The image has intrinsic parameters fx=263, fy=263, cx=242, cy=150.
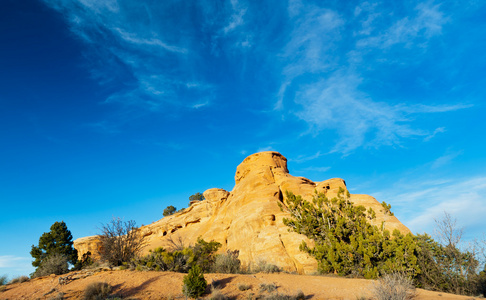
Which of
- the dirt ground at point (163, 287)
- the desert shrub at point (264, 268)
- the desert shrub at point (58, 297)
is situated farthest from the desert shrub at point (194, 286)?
the desert shrub at point (264, 268)

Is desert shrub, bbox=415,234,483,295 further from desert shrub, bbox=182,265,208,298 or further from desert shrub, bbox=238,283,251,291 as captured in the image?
desert shrub, bbox=182,265,208,298

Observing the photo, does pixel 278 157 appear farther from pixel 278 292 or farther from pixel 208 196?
pixel 278 292

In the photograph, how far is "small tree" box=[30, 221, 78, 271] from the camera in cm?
3556

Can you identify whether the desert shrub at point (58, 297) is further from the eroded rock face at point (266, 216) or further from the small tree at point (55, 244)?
the small tree at point (55, 244)

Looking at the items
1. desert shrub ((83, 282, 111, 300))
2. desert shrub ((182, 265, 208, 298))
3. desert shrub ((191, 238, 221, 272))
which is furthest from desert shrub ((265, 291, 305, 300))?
desert shrub ((191, 238, 221, 272))

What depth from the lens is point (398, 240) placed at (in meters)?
16.5

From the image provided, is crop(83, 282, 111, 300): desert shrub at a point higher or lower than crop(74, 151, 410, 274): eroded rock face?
lower

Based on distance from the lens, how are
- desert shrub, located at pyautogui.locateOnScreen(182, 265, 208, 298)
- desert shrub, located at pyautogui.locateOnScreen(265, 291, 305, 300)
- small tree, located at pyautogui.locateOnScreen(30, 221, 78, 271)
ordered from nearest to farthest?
1. desert shrub, located at pyautogui.locateOnScreen(265, 291, 305, 300)
2. desert shrub, located at pyautogui.locateOnScreen(182, 265, 208, 298)
3. small tree, located at pyautogui.locateOnScreen(30, 221, 78, 271)

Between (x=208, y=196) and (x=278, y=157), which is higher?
(x=278, y=157)

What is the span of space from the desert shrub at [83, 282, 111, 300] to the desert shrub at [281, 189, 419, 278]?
43.6 feet

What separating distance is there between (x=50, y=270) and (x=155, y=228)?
36.2m

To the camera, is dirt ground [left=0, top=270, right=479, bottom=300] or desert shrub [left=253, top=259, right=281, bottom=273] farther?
desert shrub [left=253, top=259, right=281, bottom=273]

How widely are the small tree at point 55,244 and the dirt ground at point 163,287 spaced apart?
26.7 meters

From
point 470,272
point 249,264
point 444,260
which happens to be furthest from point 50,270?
point 470,272
